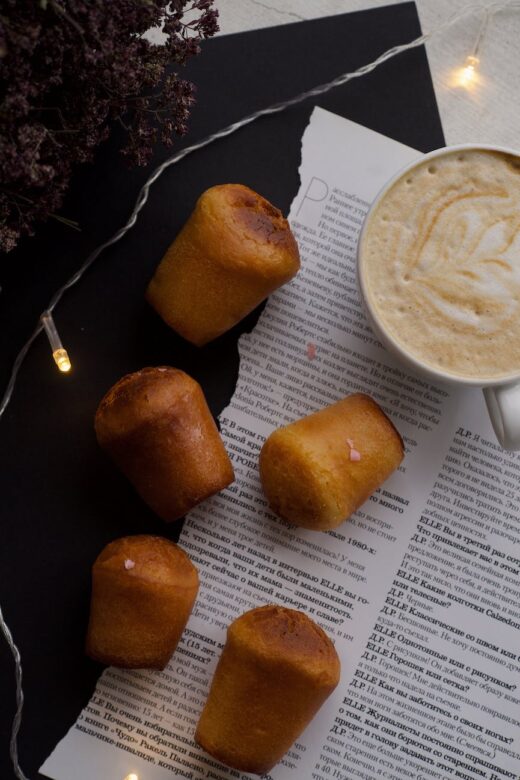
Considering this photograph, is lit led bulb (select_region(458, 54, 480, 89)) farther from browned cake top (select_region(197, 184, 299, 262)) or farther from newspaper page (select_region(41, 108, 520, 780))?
browned cake top (select_region(197, 184, 299, 262))

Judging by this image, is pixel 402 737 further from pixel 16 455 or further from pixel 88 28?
pixel 88 28

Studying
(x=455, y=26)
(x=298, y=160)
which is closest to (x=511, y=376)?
(x=298, y=160)

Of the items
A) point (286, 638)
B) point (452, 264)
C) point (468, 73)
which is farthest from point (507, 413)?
point (468, 73)

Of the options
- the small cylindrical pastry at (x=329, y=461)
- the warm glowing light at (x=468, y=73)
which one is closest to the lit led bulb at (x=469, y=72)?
the warm glowing light at (x=468, y=73)

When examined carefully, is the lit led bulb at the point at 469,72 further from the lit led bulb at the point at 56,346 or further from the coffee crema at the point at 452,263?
the lit led bulb at the point at 56,346

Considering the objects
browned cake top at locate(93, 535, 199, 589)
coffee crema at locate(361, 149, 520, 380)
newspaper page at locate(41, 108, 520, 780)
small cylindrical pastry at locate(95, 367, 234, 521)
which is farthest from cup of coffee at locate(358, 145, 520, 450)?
browned cake top at locate(93, 535, 199, 589)
